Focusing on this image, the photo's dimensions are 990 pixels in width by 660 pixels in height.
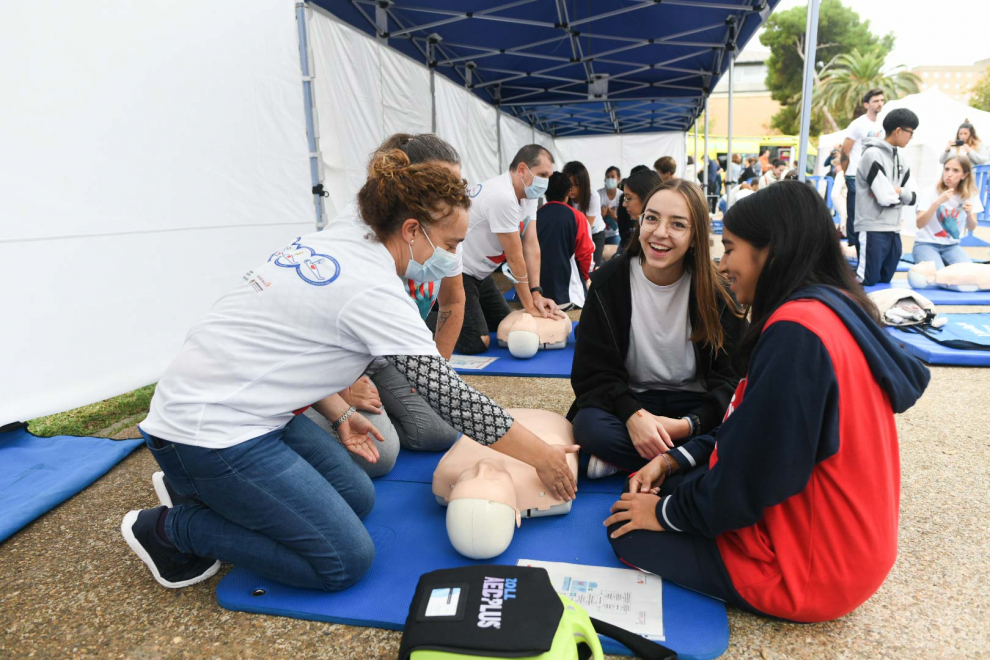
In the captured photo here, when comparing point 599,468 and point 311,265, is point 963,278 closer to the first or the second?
point 599,468

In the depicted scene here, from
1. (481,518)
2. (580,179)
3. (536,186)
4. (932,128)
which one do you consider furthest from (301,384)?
(932,128)

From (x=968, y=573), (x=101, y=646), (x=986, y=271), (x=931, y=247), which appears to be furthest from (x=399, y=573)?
(x=931, y=247)

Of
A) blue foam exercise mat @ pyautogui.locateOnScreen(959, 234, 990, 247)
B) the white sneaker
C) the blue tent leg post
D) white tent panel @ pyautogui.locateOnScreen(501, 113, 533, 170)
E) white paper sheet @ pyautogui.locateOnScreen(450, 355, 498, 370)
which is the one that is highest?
white tent panel @ pyautogui.locateOnScreen(501, 113, 533, 170)

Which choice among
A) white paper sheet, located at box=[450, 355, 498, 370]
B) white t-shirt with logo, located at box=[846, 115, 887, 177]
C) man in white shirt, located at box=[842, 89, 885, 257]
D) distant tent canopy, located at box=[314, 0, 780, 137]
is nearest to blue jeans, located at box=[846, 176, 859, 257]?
man in white shirt, located at box=[842, 89, 885, 257]

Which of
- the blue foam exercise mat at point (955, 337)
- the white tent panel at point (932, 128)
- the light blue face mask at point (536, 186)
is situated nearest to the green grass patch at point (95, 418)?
the light blue face mask at point (536, 186)

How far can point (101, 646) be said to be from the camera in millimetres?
1634

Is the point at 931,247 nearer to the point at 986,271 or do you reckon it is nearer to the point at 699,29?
the point at 986,271

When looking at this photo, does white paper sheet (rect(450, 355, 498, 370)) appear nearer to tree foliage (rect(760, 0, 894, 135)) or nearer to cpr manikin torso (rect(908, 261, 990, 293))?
cpr manikin torso (rect(908, 261, 990, 293))

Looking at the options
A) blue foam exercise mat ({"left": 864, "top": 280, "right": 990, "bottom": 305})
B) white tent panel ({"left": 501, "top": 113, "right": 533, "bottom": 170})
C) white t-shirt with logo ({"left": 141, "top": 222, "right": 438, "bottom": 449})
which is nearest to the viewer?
white t-shirt with logo ({"left": 141, "top": 222, "right": 438, "bottom": 449})

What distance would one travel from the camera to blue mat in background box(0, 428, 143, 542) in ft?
7.61

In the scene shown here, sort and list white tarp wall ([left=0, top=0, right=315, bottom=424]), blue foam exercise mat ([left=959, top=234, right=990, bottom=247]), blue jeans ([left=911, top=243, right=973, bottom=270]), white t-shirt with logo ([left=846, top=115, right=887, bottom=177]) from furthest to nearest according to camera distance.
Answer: blue foam exercise mat ([left=959, top=234, right=990, bottom=247]), white t-shirt with logo ([left=846, top=115, right=887, bottom=177]), blue jeans ([left=911, top=243, right=973, bottom=270]), white tarp wall ([left=0, top=0, right=315, bottom=424])

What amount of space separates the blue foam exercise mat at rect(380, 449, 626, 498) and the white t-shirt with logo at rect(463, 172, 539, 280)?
194 centimetres

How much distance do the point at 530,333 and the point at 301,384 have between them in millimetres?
2628

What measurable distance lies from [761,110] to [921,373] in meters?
50.7
